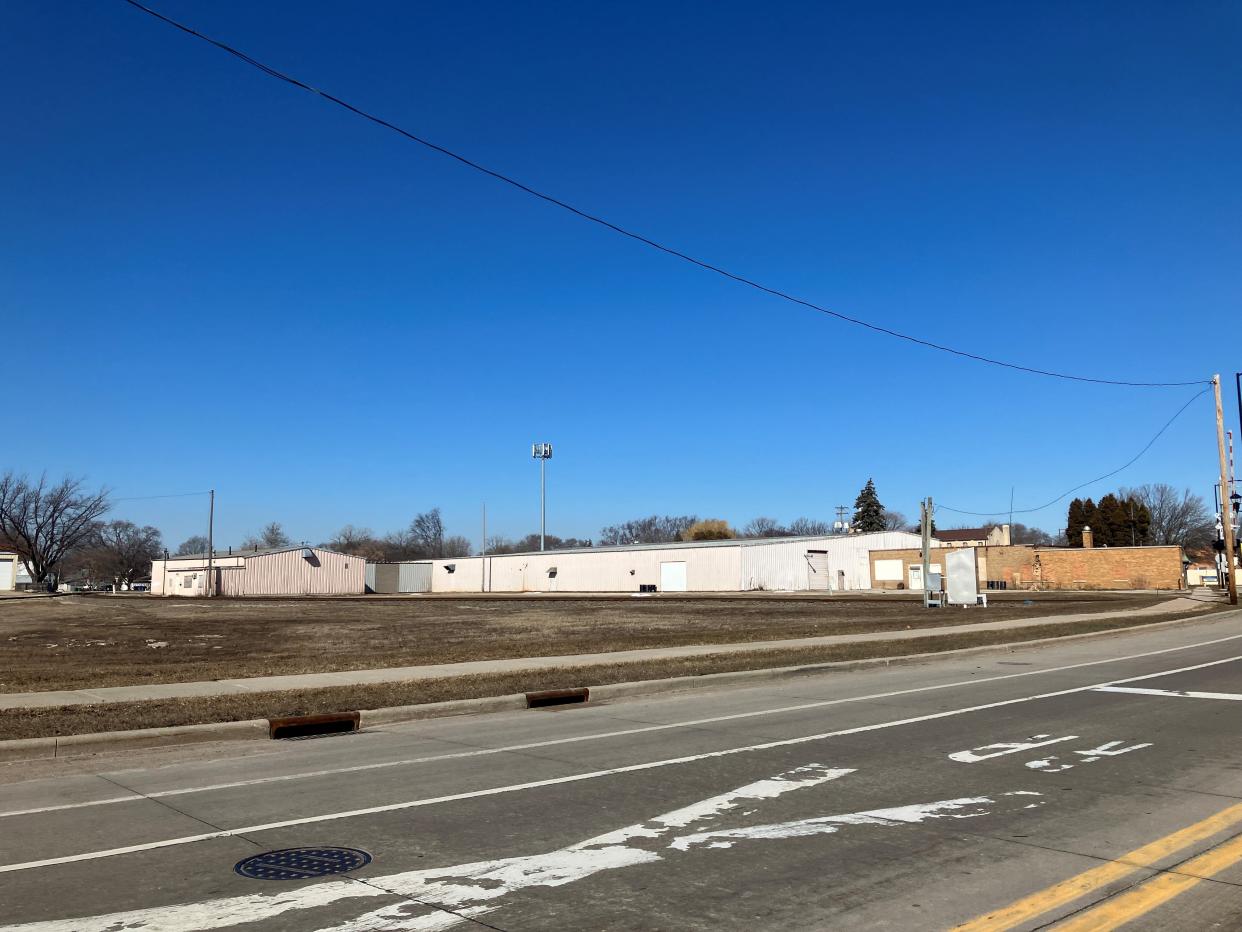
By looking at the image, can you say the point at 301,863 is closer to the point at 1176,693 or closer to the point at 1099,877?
the point at 1099,877

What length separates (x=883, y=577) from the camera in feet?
248

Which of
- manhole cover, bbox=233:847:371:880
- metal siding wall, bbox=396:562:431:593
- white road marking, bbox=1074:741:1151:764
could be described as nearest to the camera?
manhole cover, bbox=233:847:371:880

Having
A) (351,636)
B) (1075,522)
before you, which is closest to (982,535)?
(1075,522)

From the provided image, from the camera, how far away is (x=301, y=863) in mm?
6012

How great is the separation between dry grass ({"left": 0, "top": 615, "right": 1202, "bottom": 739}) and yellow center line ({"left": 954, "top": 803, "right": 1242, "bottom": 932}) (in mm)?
9042

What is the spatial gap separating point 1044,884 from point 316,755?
7.22 m

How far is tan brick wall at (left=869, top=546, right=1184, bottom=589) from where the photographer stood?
65188 mm

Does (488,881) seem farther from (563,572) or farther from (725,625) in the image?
(563,572)

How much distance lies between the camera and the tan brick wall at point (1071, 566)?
65188 millimetres

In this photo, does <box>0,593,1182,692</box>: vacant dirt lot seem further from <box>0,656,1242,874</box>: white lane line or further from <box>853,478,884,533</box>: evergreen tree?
<box>853,478,884,533</box>: evergreen tree

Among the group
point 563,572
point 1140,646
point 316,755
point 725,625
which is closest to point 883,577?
point 563,572

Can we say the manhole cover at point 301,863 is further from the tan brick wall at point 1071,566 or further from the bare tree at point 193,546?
the bare tree at point 193,546

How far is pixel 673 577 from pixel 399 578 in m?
38.9

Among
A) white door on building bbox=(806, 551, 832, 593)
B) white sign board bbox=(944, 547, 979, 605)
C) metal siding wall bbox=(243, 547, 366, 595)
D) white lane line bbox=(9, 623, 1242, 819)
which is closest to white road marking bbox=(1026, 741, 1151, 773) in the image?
white lane line bbox=(9, 623, 1242, 819)
